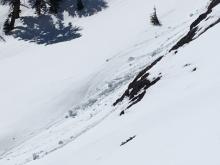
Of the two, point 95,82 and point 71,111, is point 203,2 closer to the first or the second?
point 95,82

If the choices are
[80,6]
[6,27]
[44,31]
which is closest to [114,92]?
[44,31]

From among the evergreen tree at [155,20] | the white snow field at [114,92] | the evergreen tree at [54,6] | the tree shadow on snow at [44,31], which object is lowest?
the white snow field at [114,92]

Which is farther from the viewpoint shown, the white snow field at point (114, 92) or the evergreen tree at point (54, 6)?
the evergreen tree at point (54, 6)

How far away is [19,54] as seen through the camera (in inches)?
1103

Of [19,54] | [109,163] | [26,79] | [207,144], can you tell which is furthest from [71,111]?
[207,144]

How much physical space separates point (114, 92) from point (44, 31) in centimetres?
1067

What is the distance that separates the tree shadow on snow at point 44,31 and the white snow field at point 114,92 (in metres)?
0.49

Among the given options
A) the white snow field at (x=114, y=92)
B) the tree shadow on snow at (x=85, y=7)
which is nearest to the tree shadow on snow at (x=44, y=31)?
the white snow field at (x=114, y=92)

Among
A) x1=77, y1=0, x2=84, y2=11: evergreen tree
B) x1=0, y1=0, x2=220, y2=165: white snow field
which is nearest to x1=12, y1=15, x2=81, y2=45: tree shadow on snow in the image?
x1=0, y1=0, x2=220, y2=165: white snow field

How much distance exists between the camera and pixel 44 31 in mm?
30219

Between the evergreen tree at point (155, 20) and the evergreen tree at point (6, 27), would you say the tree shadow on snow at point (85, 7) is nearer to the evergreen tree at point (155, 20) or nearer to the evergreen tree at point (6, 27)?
the evergreen tree at point (6, 27)

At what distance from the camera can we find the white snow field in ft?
33.2

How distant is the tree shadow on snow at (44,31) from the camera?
28.9 m

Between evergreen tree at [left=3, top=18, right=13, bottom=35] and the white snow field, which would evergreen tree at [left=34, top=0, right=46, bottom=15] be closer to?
the white snow field
